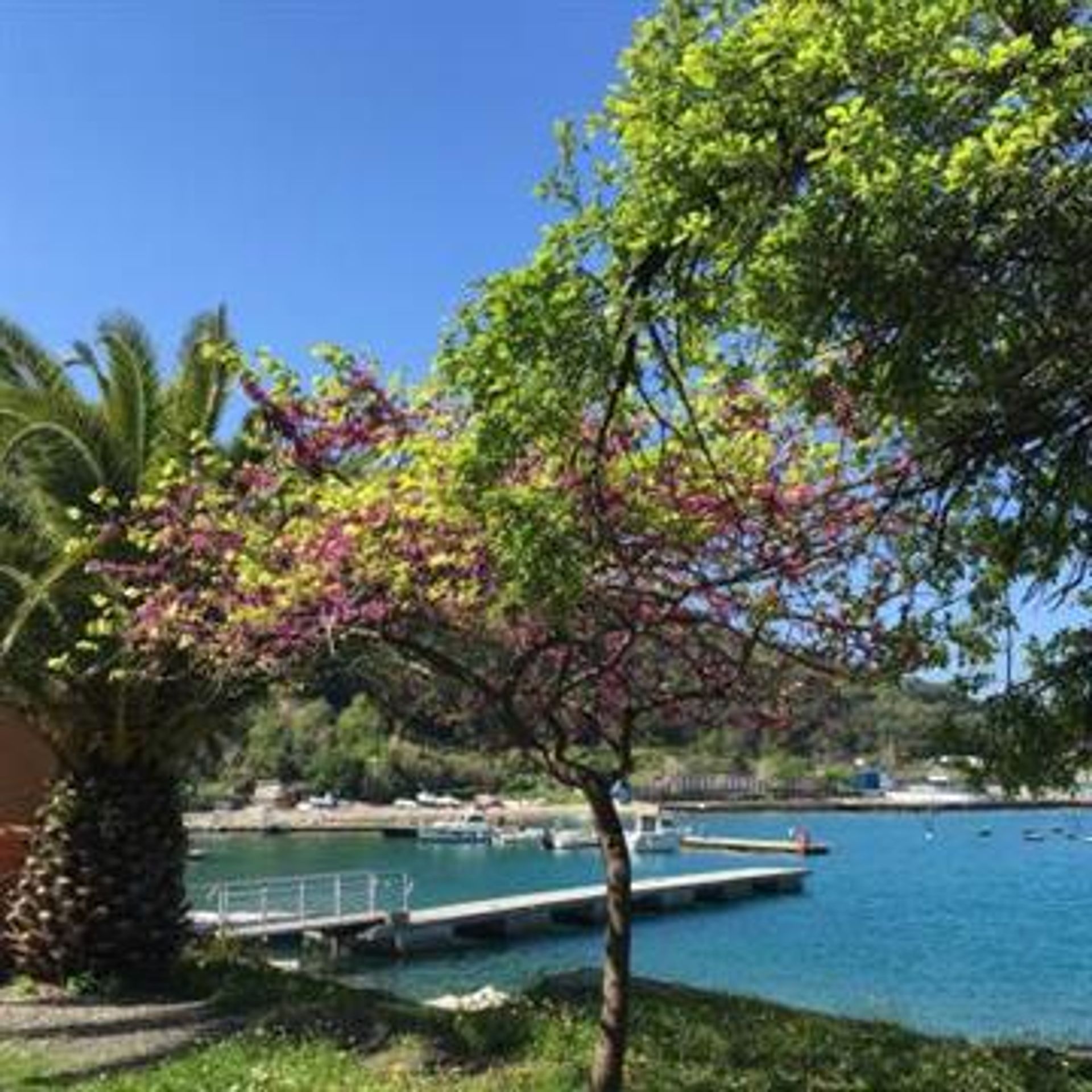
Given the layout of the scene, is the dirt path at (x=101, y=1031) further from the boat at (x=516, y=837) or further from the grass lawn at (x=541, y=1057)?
the boat at (x=516, y=837)

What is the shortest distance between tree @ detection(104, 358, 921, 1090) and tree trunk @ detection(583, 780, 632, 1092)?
2 centimetres

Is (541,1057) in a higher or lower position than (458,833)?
lower

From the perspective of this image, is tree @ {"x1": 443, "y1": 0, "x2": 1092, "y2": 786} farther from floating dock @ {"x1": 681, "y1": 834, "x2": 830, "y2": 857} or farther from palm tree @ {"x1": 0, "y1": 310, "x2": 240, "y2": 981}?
floating dock @ {"x1": 681, "y1": 834, "x2": 830, "y2": 857}

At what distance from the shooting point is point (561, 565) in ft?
24.3

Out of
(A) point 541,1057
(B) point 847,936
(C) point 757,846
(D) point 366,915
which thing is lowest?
(B) point 847,936

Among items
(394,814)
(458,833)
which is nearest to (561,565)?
(458,833)

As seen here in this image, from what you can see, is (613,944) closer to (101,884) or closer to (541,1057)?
(541,1057)

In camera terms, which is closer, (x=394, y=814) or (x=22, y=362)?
(x=22, y=362)

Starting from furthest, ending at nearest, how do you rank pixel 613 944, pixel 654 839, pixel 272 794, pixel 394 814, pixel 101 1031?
pixel 272 794 < pixel 394 814 < pixel 654 839 < pixel 101 1031 < pixel 613 944

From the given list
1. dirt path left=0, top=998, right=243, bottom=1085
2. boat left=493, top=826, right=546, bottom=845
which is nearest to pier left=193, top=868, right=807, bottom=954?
dirt path left=0, top=998, right=243, bottom=1085

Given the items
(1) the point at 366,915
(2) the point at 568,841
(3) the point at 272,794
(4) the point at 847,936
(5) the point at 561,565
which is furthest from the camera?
(3) the point at 272,794

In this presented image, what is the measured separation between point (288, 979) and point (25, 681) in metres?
4.15

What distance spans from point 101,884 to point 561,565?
11.0 metres

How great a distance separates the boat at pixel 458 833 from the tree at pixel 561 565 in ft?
316
